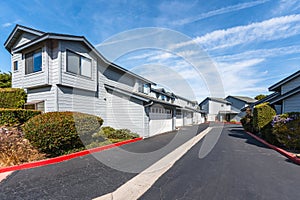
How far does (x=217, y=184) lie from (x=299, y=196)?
1806 mm

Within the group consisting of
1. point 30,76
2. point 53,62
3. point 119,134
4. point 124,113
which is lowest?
point 119,134

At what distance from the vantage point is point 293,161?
6547mm

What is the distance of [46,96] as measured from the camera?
9.94 m

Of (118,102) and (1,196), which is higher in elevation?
(118,102)

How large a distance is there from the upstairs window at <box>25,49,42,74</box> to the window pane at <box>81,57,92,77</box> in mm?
2501

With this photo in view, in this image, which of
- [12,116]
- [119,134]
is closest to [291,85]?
[119,134]

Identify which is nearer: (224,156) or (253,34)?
(224,156)

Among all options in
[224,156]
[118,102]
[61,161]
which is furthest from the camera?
[118,102]

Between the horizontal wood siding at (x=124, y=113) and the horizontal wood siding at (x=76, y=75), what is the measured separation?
197cm

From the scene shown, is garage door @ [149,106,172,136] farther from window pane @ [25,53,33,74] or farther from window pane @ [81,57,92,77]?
window pane @ [25,53,33,74]

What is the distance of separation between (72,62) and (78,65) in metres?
0.45

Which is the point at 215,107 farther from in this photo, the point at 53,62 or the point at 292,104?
the point at 53,62

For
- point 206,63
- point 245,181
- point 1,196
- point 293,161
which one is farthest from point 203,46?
point 1,196

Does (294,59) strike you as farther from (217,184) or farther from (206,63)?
(217,184)
